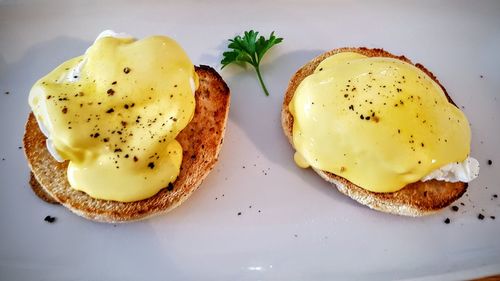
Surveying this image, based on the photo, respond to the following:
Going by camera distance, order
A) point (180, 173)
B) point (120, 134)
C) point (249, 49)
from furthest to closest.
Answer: point (249, 49) → point (180, 173) → point (120, 134)

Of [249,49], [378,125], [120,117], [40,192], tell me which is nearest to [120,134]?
[120,117]

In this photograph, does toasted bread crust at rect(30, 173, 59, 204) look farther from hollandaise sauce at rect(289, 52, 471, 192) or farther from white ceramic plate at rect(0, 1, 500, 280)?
hollandaise sauce at rect(289, 52, 471, 192)

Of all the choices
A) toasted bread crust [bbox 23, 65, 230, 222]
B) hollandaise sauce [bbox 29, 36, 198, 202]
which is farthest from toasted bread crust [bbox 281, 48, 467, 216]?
hollandaise sauce [bbox 29, 36, 198, 202]

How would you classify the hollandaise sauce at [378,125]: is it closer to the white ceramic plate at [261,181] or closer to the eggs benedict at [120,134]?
the white ceramic plate at [261,181]

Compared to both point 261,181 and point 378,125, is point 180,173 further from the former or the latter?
point 378,125

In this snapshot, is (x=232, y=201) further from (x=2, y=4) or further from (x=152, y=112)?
(x=2, y=4)

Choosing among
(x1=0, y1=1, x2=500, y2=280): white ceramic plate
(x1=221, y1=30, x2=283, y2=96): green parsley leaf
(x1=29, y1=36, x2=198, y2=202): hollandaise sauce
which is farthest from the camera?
(x1=221, y1=30, x2=283, y2=96): green parsley leaf
